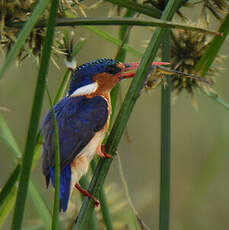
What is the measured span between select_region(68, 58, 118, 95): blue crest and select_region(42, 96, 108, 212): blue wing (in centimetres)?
9

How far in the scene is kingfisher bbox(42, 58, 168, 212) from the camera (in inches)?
67.4

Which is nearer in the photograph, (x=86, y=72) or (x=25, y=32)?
(x=25, y=32)

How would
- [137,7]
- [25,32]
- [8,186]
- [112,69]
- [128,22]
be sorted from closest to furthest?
1. [25,32]
2. [128,22]
3. [8,186]
4. [137,7]
5. [112,69]

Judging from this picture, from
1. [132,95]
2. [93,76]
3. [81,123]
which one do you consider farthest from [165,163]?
[93,76]

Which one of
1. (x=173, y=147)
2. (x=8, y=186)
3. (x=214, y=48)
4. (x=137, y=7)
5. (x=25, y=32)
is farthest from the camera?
(x=173, y=147)

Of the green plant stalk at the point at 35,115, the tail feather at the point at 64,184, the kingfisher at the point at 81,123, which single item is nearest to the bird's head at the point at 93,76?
the kingfisher at the point at 81,123

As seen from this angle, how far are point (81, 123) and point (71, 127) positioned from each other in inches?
2.5

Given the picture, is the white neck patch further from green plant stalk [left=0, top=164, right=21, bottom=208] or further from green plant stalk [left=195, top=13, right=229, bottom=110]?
green plant stalk [left=0, top=164, right=21, bottom=208]

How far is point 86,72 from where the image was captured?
2.17 meters

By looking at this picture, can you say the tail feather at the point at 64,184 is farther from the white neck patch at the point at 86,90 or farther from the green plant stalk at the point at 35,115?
the green plant stalk at the point at 35,115

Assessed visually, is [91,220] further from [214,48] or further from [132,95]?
[214,48]

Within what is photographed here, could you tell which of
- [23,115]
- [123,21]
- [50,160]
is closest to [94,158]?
[50,160]

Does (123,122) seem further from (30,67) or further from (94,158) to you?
(30,67)

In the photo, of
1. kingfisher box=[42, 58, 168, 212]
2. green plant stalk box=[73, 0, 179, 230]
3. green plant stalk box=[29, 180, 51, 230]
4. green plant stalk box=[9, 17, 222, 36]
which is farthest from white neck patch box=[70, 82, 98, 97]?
green plant stalk box=[9, 17, 222, 36]
